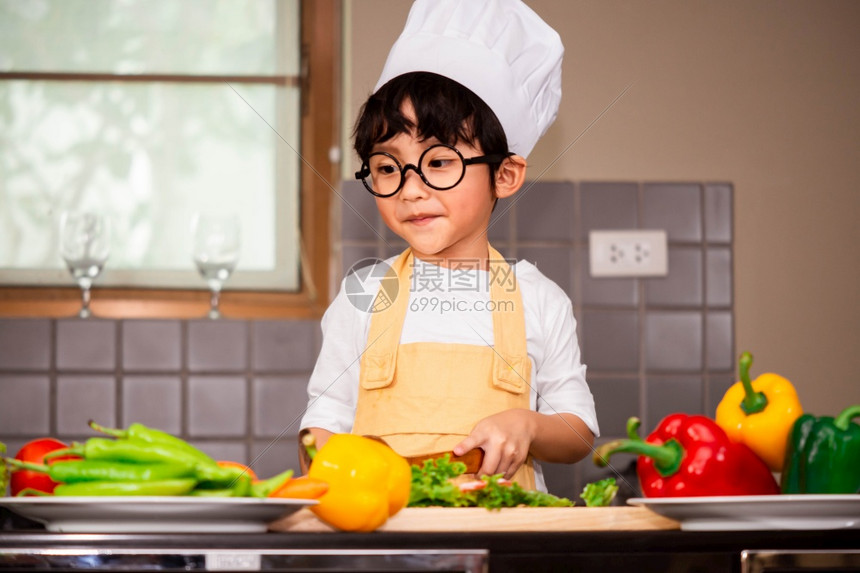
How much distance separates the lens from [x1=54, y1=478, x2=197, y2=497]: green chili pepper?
603 millimetres

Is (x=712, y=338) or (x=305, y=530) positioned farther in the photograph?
(x=712, y=338)

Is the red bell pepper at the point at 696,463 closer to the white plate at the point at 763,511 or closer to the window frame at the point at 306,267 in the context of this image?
the white plate at the point at 763,511

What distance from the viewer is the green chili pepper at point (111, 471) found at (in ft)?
2.02

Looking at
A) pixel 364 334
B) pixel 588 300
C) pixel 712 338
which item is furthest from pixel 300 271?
pixel 712 338

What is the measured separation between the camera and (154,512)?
594 mm

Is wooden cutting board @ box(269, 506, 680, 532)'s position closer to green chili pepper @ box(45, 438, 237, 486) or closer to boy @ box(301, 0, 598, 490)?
green chili pepper @ box(45, 438, 237, 486)

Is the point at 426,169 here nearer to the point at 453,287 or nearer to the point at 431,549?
the point at 453,287

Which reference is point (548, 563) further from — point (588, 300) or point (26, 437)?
point (26, 437)

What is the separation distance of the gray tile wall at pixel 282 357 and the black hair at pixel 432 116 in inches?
20.0

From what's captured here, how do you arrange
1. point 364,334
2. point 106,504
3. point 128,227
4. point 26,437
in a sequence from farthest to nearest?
point 128,227 → point 26,437 → point 364,334 → point 106,504

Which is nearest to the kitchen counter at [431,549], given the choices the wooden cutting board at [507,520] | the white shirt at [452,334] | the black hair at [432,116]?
the wooden cutting board at [507,520]

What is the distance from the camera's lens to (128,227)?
1661 mm

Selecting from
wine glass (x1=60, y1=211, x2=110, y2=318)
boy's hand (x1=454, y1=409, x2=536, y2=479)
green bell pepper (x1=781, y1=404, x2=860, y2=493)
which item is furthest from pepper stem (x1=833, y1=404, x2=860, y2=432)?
wine glass (x1=60, y1=211, x2=110, y2=318)

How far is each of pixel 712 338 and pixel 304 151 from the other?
79 centimetres
